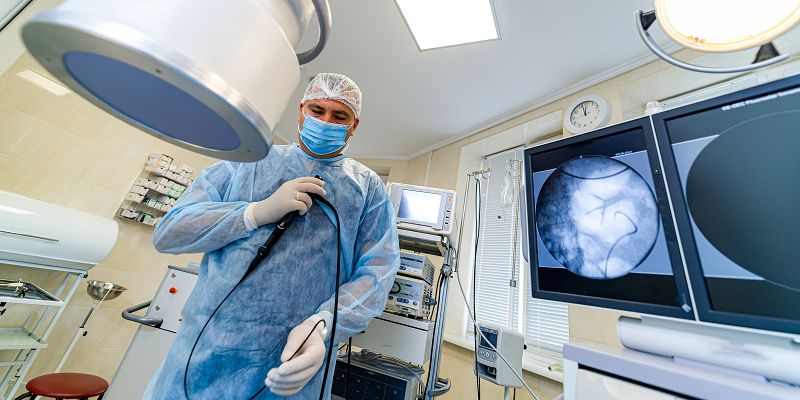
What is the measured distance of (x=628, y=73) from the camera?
1958 millimetres

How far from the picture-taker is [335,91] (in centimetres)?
94

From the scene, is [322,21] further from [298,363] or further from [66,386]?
[66,386]

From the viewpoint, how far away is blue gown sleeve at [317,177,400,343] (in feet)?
2.60

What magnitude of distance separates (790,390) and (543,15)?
1.94m

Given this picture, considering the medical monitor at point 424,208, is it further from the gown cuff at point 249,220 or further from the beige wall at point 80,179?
the beige wall at point 80,179

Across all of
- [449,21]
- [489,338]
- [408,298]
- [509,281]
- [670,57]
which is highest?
[449,21]

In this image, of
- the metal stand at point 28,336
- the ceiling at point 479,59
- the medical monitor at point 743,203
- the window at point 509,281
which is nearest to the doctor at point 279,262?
the medical monitor at point 743,203

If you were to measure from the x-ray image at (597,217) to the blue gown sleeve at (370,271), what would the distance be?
1.55 feet

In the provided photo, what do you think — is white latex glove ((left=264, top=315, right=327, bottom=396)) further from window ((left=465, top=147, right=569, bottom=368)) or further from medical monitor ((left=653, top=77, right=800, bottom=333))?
window ((left=465, top=147, right=569, bottom=368))

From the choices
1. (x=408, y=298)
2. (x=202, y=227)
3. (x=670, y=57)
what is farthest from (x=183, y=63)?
(x=408, y=298)

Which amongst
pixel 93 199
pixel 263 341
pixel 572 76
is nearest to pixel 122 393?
pixel 93 199

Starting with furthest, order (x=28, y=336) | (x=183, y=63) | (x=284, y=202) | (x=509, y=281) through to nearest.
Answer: (x=509, y=281) < (x=28, y=336) < (x=284, y=202) < (x=183, y=63)

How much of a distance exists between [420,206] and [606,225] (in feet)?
3.02

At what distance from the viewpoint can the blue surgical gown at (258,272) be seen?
2.23ft
